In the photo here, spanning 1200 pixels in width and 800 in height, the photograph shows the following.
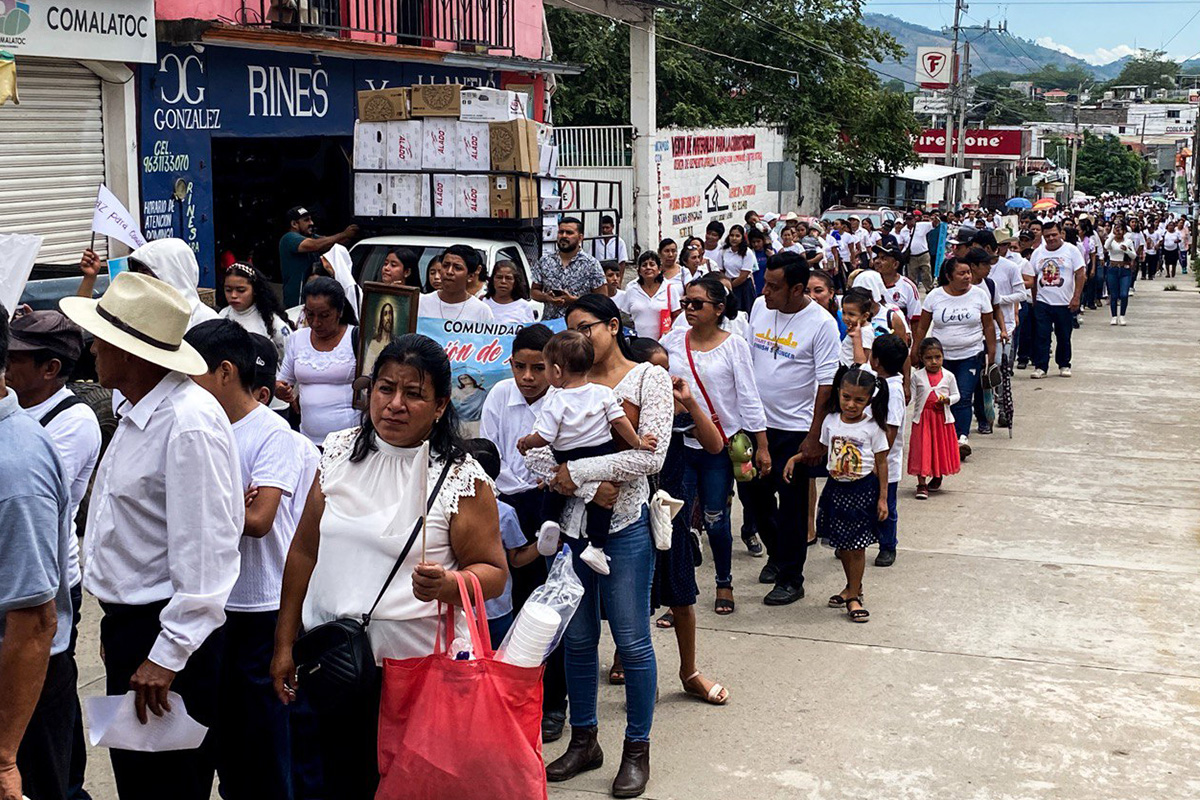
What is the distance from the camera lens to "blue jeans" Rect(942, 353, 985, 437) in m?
11.2

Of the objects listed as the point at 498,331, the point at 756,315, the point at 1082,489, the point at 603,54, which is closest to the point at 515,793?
the point at 498,331

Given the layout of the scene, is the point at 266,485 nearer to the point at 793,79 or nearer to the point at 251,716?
the point at 251,716

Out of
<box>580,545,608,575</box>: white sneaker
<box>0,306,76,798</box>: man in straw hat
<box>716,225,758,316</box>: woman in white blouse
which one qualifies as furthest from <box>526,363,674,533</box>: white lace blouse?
<box>716,225,758,316</box>: woman in white blouse

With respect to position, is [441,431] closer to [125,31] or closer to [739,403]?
[739,403]

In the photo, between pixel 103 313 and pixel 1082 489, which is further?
pixel 1082 489

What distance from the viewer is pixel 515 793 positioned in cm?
365

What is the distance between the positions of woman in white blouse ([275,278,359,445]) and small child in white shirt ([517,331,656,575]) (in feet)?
6.89

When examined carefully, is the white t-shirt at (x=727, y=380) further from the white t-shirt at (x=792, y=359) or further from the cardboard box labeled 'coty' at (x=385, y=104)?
the cardboard box labeled 'coty' at (x=385, y=104)

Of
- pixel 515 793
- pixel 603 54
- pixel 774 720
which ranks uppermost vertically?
pixel 603 54

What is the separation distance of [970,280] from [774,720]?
6156 mm

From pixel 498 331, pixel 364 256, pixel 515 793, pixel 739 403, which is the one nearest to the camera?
pixel 515 793

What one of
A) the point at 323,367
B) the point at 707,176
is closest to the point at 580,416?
the point at 323,367

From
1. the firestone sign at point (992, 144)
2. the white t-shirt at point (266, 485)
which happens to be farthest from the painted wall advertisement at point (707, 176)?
the firestone sign at point (992, 144)

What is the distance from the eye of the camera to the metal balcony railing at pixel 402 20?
539 inches
